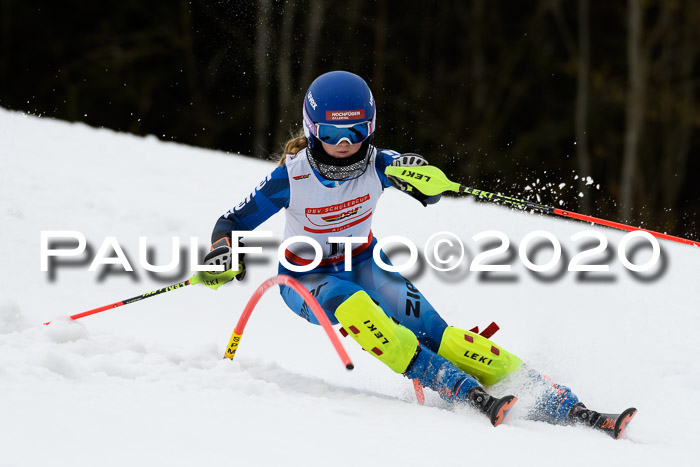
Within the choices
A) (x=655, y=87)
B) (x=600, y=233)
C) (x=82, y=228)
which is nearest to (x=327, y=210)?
(x=82, y=228)

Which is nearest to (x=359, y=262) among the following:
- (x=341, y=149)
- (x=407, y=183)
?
(x=407, y=183)

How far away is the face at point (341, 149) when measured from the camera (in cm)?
390

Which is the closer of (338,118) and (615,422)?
(615,422)

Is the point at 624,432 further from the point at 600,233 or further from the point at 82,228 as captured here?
the point at 82,228

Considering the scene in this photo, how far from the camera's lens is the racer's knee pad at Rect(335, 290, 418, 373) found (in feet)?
11.6

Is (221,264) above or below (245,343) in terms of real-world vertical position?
above

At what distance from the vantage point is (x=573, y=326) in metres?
5.66

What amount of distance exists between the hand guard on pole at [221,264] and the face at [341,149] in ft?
1.95

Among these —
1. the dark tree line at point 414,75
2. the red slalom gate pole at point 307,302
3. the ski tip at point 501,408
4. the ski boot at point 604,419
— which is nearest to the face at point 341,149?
the red slalom gate pole at point 307,302

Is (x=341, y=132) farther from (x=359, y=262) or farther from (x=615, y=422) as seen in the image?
(x=615, y=422)

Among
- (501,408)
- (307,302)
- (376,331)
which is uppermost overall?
(307,302)

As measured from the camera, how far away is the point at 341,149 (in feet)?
12.8

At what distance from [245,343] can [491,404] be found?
7.63ft

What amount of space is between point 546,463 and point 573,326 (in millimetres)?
2953
